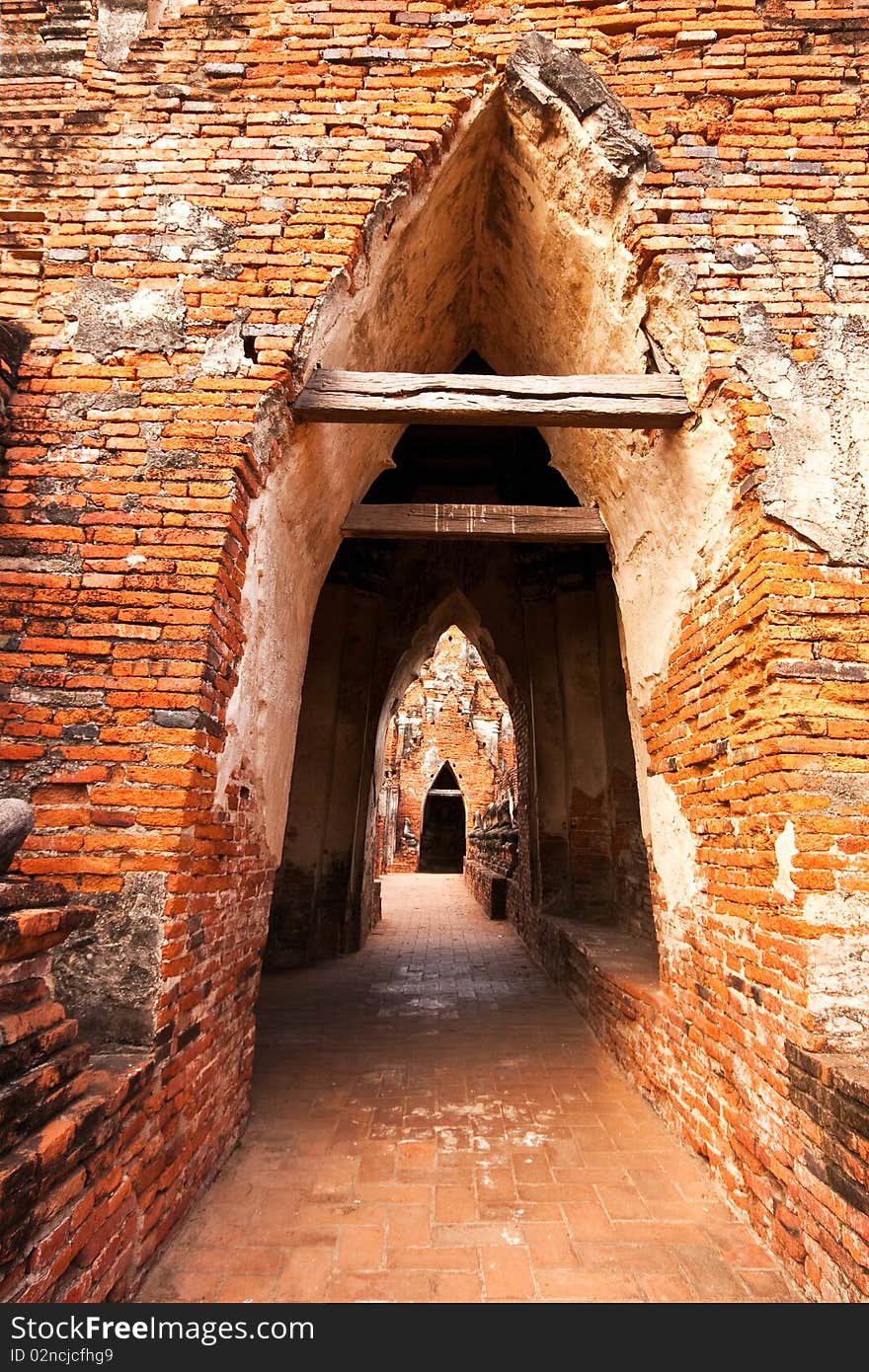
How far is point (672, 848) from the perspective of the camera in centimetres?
378

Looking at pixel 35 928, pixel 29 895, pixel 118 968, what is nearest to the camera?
pixel 35 928

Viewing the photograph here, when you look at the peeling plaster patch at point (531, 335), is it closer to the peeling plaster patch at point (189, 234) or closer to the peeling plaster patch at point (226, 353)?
the peeling plaster patch at point (189, 234)

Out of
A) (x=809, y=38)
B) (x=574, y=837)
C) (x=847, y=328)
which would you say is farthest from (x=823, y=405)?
(x=574, y=837)

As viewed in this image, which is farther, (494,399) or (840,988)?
(494,399)

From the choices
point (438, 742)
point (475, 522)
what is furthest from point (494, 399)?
point (438, 742)

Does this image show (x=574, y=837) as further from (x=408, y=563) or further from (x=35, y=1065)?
(x=35, y=1065)

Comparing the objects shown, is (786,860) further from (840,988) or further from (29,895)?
(29,895)

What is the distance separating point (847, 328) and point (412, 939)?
865cm

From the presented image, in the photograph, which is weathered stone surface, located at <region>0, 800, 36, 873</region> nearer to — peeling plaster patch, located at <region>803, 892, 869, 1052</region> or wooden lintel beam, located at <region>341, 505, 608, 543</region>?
peeling plaster patch, located at <region>803, 892, 869, 1052</region>

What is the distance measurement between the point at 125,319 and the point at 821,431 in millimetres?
3453

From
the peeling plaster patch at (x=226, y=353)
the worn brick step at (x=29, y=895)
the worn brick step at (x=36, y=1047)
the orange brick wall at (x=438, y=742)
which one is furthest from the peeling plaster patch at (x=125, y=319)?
the orange brick wall at (x=438, y=742)

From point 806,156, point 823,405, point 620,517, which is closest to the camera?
point 823,405

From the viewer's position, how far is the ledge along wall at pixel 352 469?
8.47 feet

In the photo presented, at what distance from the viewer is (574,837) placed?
7570mm
